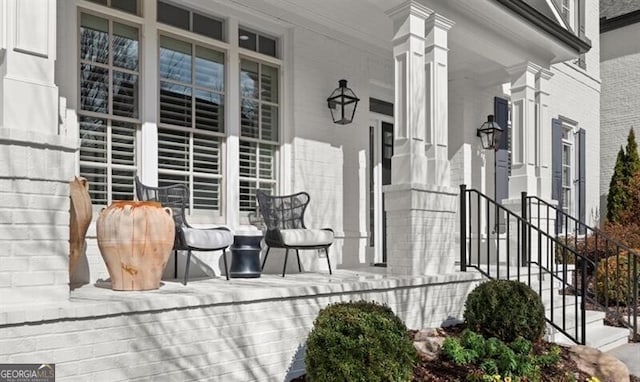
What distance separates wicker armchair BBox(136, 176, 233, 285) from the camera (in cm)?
373

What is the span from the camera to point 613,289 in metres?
6.30

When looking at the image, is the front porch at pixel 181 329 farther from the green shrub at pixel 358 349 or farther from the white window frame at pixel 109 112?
the white window frame at pixel 109 112

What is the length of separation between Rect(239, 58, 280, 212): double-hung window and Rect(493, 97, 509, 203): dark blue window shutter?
12.1ft

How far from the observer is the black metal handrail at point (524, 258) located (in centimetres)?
451

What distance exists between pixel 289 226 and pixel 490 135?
341cm

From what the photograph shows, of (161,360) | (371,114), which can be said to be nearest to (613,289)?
(371,114)

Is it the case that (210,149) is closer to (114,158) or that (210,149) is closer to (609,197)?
(114,158)

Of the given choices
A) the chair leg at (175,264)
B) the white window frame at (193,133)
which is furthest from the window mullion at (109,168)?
the chair leg at (175,264)

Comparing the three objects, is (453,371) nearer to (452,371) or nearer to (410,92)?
(452,371)

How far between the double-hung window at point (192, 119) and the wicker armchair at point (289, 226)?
0.47 metres

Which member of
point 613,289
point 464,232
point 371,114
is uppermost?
point 371,114

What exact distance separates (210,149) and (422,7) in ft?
7.48

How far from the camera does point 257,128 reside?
5.16 meters

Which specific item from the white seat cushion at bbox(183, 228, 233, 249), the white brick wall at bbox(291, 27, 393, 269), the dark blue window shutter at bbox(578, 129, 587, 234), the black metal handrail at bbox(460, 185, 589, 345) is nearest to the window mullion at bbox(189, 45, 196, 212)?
the white seat cushion at bbox(183, 228, 233, 249)
